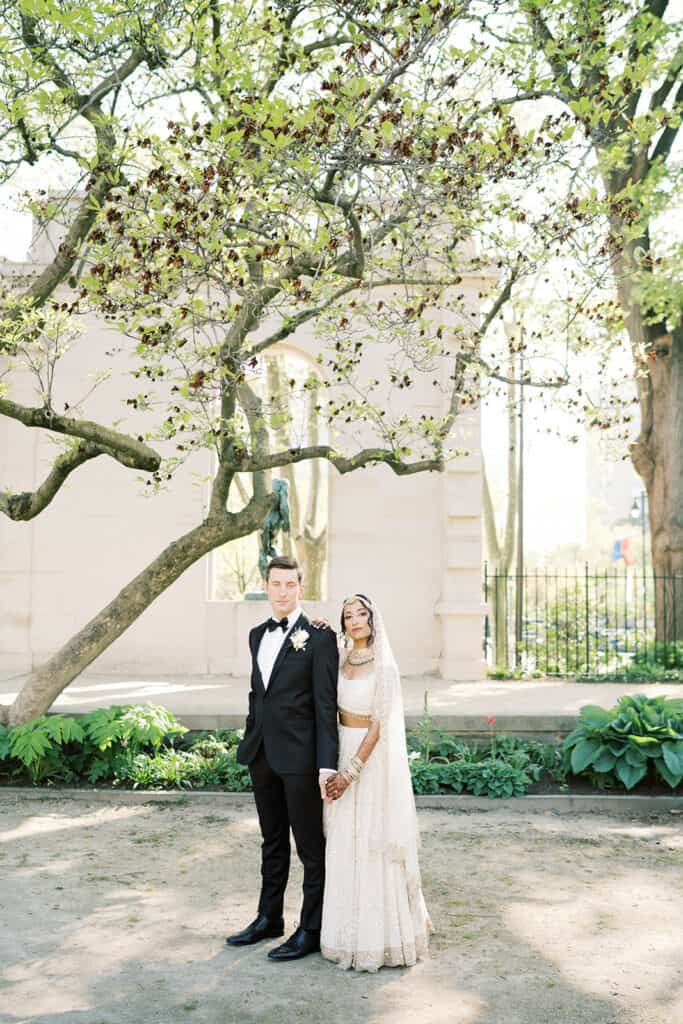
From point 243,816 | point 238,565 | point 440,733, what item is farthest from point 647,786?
point 238,565

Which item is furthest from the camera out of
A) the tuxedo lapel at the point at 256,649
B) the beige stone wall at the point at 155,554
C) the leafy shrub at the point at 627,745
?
the beige stone wall at the point at 155,554

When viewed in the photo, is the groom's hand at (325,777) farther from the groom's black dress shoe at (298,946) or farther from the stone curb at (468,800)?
the stone curb at (468,800)

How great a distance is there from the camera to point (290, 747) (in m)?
5.16

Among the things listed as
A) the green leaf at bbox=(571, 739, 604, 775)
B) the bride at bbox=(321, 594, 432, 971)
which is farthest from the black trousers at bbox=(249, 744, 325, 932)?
the green leaf at bbox=(571, 739, 604, 775)

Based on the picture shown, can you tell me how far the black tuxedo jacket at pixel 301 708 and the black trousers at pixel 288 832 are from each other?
0.08 m

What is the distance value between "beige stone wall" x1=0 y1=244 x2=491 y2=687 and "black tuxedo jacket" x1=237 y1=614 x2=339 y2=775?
9.56 m

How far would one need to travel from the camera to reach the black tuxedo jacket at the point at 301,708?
5113 millimetres

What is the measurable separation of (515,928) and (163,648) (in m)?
10.2

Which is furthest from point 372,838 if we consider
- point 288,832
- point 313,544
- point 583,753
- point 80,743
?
point 313,544

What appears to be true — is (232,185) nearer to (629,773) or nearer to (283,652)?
(283,652)

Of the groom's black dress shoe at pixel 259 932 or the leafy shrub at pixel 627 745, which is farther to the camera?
the leafy shrub at pixel 627 745

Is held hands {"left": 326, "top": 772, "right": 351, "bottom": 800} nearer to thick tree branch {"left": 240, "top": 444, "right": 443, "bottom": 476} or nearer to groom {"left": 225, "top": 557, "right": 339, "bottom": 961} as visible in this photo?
Answer: groom {"left": 225, "top": 557, "right": 339, "bottom": 961}

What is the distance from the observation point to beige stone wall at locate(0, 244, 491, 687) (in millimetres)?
15086

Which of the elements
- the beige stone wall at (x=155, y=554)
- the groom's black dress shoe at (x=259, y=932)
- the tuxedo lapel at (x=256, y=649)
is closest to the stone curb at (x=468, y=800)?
the groom's black dress shoe at (x=259, y=932)
